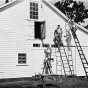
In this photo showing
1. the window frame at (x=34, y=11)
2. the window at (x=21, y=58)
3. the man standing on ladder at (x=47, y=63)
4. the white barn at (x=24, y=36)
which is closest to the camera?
the white barn at (x=24, y=36)

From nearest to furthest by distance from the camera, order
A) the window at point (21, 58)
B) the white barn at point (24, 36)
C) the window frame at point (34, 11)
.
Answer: the white barn at point (24, 36) < the window at point (21, 58) < the window frame at point (34, 11)

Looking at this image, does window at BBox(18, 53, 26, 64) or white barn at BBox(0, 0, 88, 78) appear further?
window at BBox(18, 53, 26, 64)

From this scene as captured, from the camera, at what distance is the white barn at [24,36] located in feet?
77.2

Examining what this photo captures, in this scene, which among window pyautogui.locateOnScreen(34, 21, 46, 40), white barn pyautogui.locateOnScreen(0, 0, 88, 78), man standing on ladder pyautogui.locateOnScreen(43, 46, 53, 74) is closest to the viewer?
white barn pyautogui.locateOnScreen(0, 0, 88, 78)

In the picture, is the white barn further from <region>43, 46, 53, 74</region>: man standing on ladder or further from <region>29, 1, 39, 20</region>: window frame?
<region>43, 46, 53, 74</region>: man standing on ladder

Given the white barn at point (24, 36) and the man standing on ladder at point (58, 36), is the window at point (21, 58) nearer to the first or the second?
the white barn at point (24, 36)

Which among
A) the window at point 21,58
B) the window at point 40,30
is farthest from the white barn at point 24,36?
the window at point 40,30

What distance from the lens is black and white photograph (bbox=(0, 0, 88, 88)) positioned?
2355cm

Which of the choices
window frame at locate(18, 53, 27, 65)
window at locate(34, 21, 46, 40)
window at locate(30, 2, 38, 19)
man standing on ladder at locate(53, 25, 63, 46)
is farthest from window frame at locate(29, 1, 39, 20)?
window frame at locate(18, 53, 27, 65)

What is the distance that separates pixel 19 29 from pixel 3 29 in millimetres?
1435

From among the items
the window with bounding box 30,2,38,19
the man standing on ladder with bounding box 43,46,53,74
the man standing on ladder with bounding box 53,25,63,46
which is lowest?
the man standing on ladder with bounding box 43,46,53,74

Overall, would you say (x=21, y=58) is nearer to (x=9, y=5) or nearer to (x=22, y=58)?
(x=22, y=58)

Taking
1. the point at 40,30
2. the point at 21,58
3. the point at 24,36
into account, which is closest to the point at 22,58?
the point at 21,58

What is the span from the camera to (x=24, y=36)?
2420 cm
